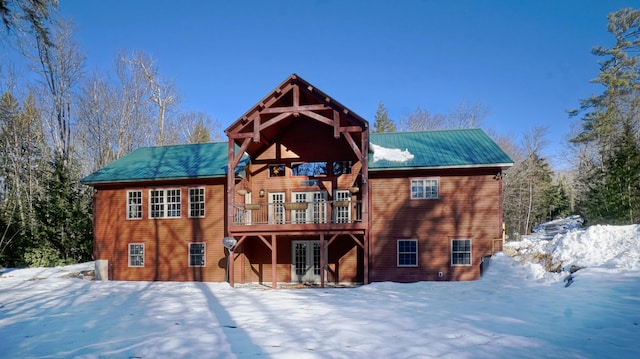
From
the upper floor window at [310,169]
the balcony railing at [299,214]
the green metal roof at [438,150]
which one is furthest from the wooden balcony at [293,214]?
the green metal roof at [438,150]

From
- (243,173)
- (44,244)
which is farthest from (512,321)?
(44,244)

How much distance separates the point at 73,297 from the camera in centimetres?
1317

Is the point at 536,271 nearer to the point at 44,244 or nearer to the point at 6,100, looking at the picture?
the point at 44,244

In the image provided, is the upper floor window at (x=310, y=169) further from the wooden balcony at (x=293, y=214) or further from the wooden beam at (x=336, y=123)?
the wooden beam at (x=336, y=123)

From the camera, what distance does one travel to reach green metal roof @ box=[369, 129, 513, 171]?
1556 cm

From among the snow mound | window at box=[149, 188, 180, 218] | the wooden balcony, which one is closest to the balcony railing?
the wooden balcony

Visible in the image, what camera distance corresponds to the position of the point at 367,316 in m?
9.42

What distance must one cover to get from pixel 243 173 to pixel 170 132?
23058 mm

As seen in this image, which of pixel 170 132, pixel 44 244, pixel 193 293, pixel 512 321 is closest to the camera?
pixel 512 321

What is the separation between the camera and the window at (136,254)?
17.9 meters

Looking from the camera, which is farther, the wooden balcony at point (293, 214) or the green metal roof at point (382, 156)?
the green metal roof at point (382, 156)

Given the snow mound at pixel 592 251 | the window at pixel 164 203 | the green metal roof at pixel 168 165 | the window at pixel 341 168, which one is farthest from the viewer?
the window at pixel 164 203

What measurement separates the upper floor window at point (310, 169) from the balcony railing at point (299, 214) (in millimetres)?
1390

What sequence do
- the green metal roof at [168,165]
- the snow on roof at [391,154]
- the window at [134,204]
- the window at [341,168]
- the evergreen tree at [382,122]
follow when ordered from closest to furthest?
the snow on roof at [391,154], the window at [341,168], the green metal roof at [168,165], the window at [134,204], the evergreen tree at [382,122]
